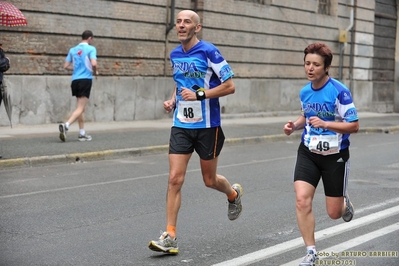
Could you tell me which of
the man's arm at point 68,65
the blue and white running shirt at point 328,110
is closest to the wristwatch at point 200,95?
the blue and white running shirt at point 328,110

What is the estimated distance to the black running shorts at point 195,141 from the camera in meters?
6.94

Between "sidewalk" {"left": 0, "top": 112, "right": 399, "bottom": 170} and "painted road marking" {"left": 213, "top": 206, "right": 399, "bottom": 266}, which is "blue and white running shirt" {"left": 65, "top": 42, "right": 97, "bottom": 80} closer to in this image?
"sidewalk" {"left": 0, "top": 112, "right": 399, "bottom": 170}

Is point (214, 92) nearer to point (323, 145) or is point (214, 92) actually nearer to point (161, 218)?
point (323, 145)

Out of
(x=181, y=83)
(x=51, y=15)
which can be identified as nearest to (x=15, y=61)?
(x=51, y=15)

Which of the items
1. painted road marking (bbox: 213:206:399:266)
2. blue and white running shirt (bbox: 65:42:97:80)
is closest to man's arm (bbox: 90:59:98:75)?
blue and white running shirt (bbox: 65:42:97:80)

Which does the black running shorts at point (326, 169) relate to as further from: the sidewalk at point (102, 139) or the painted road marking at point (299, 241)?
the sidewalk at point (102, 139)

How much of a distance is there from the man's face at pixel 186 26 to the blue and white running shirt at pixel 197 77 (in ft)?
0.39

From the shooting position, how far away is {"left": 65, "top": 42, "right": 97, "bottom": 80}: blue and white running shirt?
15.0 m

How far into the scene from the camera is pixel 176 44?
2133 cm

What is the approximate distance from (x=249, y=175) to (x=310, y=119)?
5639 millimetres

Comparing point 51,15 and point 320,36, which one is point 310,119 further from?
point 320,36

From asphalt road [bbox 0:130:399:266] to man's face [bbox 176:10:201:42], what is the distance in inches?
69.2

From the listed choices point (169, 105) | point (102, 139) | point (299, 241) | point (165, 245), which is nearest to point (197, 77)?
point (169, 105)

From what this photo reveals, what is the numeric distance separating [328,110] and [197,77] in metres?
1.23
